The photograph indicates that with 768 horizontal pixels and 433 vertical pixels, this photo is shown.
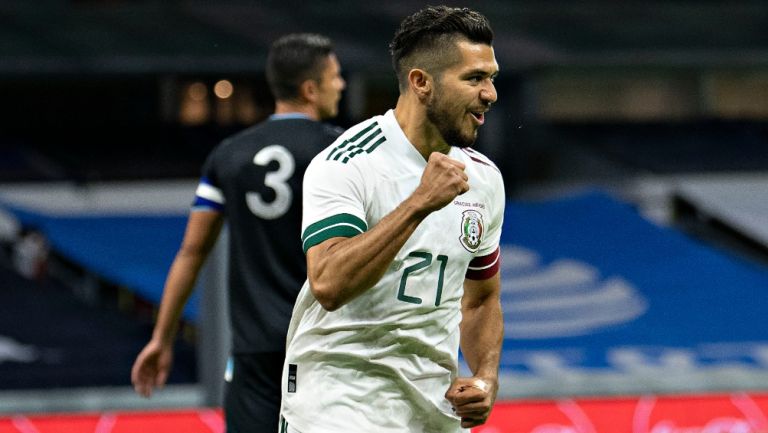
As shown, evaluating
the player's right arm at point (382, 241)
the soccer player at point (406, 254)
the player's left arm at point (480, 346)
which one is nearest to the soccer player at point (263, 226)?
the player's left arm at point (480, 346)

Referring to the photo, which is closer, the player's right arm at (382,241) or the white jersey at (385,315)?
the player's right arm at (382,241)

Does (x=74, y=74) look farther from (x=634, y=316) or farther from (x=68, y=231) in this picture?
(x=634, y=316)

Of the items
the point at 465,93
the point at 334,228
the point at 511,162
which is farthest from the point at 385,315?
the point at 511,162

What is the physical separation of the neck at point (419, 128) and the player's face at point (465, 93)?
0.07 metres

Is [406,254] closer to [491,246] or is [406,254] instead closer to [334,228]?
[334,228]

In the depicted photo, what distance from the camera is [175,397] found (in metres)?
5.71

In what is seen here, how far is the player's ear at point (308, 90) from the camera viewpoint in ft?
14.0

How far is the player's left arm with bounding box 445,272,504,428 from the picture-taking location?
9.75 feet

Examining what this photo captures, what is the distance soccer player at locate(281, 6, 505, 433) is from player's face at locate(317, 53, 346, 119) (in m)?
1.25

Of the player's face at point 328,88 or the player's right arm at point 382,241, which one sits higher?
the player's face at point 328,88

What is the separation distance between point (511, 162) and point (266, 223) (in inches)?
518

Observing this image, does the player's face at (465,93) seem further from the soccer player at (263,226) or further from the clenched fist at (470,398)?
the soccer player at (263,226)

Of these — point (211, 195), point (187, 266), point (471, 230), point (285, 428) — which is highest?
point (211, 195)

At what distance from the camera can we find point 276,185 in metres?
4.11
